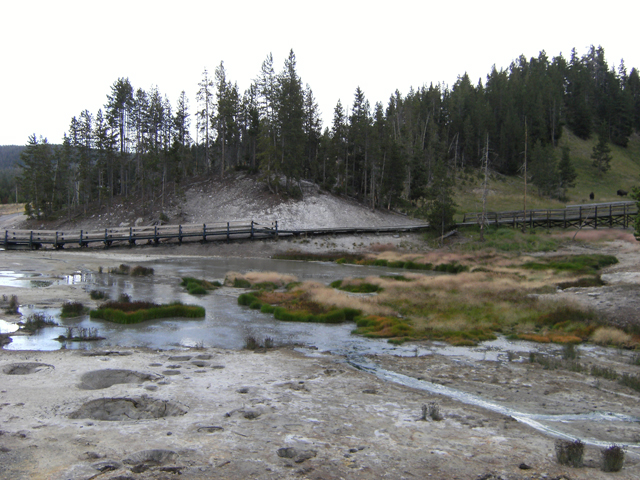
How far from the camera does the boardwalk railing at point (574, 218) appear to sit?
55000 millimetres

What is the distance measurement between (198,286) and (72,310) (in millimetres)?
7717

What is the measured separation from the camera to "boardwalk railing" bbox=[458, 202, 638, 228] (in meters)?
55.0

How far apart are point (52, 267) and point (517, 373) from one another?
31.0 m

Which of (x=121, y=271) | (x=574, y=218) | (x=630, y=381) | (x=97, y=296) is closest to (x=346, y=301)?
(x=97, y=296)

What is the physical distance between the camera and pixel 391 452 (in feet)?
22.6

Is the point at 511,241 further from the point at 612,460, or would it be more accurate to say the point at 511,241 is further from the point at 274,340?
the point at 612,460

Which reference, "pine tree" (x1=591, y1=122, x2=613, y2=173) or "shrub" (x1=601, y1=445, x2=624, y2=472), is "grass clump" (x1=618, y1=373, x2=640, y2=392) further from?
"pine tree" (x1=591, y1=122, x2=613, y2=173)

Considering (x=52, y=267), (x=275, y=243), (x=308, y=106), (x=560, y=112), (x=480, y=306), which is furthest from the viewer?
(x=560, y=112)

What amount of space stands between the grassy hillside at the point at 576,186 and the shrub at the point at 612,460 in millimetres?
74647

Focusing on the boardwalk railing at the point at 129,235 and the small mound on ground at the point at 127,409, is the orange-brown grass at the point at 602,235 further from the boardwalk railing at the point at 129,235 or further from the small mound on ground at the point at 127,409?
the small mound on ground at the point at 127,409

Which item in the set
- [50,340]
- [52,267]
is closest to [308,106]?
[52,267]

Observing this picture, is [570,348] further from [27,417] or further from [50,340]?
[50,340]

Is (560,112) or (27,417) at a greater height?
(560,112)

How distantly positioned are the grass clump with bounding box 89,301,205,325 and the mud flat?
5.54 meters
